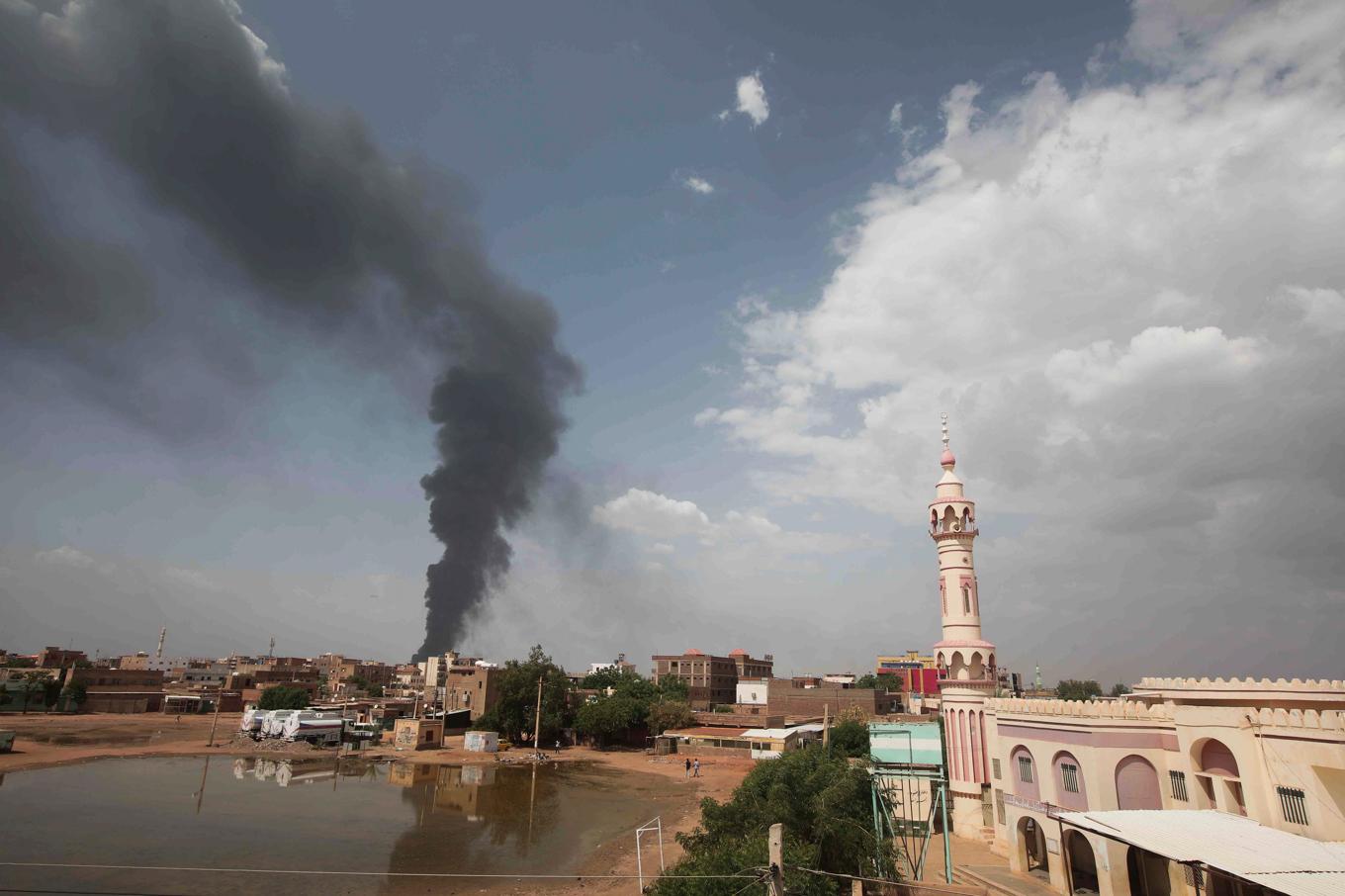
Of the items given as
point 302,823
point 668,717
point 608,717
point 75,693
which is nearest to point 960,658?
point 302,823

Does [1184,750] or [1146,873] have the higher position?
[1184,750]

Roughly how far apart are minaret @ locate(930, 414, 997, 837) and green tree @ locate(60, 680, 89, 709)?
321 ft

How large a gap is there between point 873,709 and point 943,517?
51390 millimetres

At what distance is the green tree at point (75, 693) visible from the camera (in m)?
80.1

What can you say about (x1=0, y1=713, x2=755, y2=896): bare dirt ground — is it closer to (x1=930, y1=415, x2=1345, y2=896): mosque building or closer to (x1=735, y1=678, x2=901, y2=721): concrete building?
(x1=930, y1=415, x2=1345, y2=896): mosque building

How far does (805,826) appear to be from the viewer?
813 inches

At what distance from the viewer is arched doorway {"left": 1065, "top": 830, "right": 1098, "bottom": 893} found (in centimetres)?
2022

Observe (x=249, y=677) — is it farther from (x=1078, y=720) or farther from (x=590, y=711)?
(x=1078, y=720)

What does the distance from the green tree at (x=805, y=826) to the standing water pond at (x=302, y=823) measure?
5.06m

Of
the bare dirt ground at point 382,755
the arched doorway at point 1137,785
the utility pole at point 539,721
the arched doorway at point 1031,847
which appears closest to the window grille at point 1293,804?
the arched doorway at point 1137,785

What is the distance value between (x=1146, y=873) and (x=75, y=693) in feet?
344

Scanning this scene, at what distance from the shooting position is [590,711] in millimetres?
64750

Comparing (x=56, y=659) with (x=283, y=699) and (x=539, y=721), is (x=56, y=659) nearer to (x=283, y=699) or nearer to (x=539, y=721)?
(x=283, y=699)

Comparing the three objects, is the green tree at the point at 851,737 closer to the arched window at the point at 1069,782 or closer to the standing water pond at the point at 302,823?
the standing water pond at the point at 302,823
